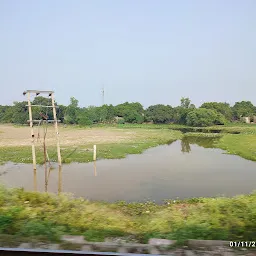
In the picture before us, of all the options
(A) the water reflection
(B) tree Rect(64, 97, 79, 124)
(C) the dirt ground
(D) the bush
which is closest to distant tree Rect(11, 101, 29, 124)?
(B) tree Rect(64, 97, 79, 124)

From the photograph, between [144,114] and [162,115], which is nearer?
[162,115]

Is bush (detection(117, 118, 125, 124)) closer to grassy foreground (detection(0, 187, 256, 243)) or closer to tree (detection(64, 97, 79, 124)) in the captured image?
tree (detection(64, 97, 79, 124))

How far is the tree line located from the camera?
67250 mm

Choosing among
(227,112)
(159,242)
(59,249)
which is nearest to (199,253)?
(159,242)

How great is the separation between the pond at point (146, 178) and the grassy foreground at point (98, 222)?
440 cm

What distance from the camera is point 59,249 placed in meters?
3.58

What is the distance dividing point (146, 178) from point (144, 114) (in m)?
70.1

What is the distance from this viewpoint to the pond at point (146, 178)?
Result: 1184 centimetres

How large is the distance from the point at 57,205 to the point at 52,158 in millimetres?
14954

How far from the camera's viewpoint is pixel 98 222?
19.2 ft

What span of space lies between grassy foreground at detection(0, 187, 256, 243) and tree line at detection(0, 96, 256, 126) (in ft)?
199
